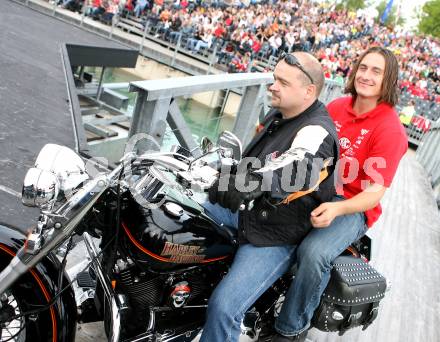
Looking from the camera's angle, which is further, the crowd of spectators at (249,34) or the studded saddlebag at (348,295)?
the crowd of spectators at (249,34)

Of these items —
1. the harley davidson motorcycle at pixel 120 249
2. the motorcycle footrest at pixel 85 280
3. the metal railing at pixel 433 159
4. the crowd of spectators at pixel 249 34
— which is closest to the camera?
the harley davidson motorcycle at pixel 120 249

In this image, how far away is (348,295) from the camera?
252cm

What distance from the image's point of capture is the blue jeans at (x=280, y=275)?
7.36 ft

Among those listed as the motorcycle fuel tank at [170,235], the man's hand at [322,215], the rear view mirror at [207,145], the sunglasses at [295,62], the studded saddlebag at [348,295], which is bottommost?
the studded saddlebag at [348,295]

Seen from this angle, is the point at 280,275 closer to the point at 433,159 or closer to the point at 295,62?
the point at 295,62

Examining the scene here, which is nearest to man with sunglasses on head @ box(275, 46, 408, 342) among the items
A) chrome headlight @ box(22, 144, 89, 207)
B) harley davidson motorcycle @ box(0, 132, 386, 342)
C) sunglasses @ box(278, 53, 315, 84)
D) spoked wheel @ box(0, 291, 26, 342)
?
harley davidson motorcycle @ box(0, 132, 386, 342)

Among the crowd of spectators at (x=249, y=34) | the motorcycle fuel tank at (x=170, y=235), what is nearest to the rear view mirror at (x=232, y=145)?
the motorcycle fuel tank at (x=170, y=235)

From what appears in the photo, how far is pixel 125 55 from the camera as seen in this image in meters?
9.32

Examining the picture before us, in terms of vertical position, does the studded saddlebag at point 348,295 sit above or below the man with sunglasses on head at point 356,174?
below

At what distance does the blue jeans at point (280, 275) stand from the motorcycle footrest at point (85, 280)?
0.53 metres

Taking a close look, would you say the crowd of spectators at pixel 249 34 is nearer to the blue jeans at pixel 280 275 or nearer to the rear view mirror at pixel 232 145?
the blue jeans at pixel 280 275

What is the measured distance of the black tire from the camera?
1950 mm

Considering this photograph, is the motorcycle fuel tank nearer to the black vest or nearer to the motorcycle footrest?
the black vest

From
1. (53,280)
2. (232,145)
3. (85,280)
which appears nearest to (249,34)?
(232,145)
